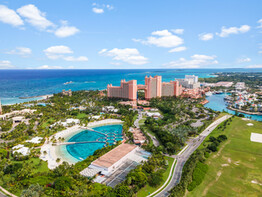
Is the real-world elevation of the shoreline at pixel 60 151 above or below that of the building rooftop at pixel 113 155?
below

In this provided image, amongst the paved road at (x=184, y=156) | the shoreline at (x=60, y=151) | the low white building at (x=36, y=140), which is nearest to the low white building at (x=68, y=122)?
the shoreline at (x=60, y=151)

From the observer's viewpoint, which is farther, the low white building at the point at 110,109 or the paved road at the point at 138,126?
the low white building at the point at 110,109

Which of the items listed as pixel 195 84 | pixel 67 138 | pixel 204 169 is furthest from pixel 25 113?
pixel 195 84

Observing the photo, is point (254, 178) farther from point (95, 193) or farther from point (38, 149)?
point (38, 149)

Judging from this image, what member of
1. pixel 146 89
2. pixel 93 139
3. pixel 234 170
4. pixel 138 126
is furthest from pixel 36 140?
pixel 146 89

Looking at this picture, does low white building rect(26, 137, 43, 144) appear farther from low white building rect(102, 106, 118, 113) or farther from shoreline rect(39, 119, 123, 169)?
low white building rect(102, 106, 118, 113)

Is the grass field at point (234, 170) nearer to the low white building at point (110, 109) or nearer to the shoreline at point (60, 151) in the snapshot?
the shoreline at point (60, 151)

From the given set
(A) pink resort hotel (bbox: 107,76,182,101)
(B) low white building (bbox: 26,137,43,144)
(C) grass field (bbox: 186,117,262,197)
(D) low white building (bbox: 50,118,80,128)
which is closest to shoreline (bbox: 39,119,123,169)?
(B) low white building (bbox: 26,137,43,144)

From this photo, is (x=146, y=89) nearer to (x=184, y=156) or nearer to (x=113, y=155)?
(x=184, y=156)
